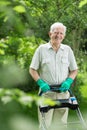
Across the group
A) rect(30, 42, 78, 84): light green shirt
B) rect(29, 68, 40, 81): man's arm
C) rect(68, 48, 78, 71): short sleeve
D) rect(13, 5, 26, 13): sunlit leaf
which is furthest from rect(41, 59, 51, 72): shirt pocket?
rect(13, 5, 26, 13): sunlit leaf

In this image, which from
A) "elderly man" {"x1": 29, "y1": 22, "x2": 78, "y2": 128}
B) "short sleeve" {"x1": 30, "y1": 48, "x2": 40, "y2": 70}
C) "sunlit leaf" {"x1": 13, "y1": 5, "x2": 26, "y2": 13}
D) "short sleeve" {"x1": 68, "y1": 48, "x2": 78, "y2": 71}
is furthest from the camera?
"short sleeve" {"x1": 68, "y1": 48, "x2": 78, "y2": 71}

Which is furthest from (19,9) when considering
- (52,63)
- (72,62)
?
(72,62)

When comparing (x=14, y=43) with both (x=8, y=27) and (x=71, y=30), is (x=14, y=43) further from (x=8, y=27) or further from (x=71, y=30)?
(x=71, y=30)

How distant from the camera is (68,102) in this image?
4.24m

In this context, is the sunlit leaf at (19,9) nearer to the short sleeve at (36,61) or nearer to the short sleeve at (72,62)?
the short sleeve at (36,61)

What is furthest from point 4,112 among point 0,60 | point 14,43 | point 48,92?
point 48,92

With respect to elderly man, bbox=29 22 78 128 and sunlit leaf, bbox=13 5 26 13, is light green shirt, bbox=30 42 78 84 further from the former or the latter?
sunlit leaf, bbox=13 5 26 13

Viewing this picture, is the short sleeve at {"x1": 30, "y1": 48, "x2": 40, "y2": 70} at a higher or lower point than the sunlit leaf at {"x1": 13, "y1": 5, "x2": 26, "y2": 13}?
lower

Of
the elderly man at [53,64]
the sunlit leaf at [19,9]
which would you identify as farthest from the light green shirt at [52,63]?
the sunlit leaf at [19,9]

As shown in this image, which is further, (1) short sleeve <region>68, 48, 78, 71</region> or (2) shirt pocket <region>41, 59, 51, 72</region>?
(1) short sleeve <region>68, 48, 78, 71</region>

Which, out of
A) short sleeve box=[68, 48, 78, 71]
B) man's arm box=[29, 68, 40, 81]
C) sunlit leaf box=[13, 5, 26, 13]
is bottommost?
man's arm box=[29, 68, 40, 81]

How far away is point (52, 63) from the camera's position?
14.7ft

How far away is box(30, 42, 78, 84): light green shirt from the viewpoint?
14.7ft

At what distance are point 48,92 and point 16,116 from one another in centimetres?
358
